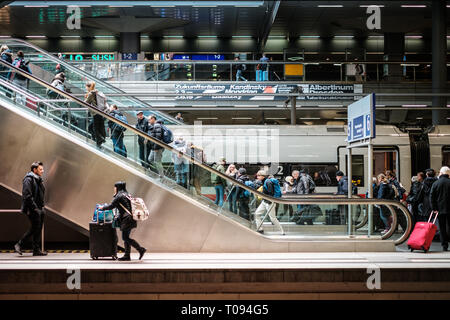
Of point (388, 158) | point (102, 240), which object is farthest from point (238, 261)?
point (388, 158)

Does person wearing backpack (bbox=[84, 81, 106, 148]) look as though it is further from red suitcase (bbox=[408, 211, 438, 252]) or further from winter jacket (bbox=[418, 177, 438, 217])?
winter jacket (bbox=[418, 177, 438, 217])

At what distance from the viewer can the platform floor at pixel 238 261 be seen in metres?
7.67

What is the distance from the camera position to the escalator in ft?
31.9

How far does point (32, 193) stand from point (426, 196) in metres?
8.28

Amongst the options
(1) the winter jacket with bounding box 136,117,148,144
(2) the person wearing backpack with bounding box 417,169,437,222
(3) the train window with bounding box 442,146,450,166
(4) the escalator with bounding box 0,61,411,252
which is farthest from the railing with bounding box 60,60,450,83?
(2) the person wearing backpack with bounding box 417,169,437,222

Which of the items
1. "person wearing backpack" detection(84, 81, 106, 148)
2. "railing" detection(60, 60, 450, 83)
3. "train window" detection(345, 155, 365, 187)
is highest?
"railing" detection(60, 60, 450, 83)

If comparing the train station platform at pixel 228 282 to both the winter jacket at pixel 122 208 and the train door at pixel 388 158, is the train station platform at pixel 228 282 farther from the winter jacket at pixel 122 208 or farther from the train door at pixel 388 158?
the train door at pixel 388 158

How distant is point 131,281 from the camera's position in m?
7.39

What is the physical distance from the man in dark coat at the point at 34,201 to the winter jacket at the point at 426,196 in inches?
314

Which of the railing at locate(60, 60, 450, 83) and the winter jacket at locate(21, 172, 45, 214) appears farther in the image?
the railing at locate(60, 60, 450, 83)

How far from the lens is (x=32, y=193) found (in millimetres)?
9000

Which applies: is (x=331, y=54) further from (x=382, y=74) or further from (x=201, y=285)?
(x=201, y=285)

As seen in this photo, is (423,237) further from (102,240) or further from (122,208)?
(102,240)

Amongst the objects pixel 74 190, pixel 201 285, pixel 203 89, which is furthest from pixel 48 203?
pixel 203 89
